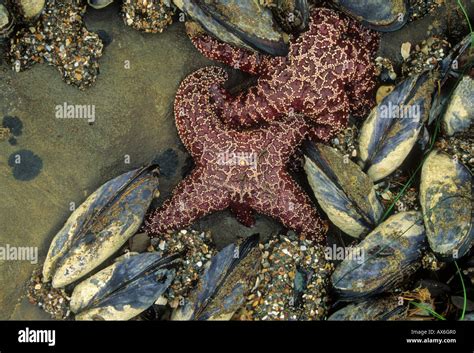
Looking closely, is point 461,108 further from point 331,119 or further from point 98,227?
point 98,227

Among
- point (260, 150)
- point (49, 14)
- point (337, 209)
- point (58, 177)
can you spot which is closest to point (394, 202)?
point (337, 209)

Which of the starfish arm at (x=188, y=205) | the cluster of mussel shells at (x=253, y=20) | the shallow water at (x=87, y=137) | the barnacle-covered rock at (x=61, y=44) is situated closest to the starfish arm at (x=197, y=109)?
the shallow water at (x=87, y=137)

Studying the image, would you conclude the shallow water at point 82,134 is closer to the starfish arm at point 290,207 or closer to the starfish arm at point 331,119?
the starfish arm at point 290,207

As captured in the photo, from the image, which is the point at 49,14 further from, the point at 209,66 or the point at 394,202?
the point at 394,202

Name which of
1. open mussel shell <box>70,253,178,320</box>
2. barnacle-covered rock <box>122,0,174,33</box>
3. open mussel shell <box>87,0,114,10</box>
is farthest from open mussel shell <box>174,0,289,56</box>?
open mussel shell <box>70,253,178,320</box>

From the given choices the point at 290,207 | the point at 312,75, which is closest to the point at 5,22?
the point at 312,75

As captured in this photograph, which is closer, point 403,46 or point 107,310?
point 107,310
